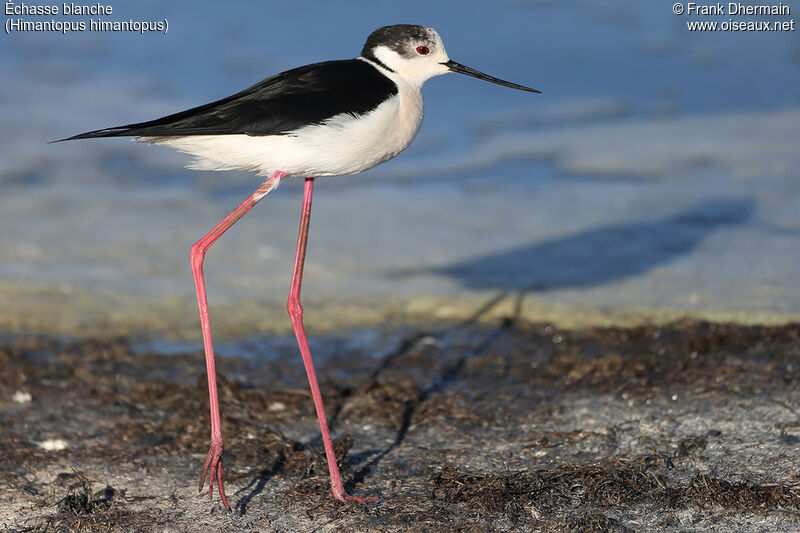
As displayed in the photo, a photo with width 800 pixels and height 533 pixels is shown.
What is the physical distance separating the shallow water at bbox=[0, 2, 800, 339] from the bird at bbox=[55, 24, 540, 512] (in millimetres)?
2393

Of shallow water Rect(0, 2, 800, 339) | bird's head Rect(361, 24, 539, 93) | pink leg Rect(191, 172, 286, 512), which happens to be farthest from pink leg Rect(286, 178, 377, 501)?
shallow water Rect(0, 2, 800, 339)

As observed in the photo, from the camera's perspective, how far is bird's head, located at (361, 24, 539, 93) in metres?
4.94

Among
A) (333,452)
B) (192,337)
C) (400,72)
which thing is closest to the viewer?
(333,452)

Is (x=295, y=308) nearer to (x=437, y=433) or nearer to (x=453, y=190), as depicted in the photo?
(x=437, y=433)

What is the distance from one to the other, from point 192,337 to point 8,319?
4.23ft

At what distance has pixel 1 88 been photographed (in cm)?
1335

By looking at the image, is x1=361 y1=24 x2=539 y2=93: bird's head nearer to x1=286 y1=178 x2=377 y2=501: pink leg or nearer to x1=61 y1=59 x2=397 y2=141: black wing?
x1=61 y1=59 x2=397 y2=141: black wing

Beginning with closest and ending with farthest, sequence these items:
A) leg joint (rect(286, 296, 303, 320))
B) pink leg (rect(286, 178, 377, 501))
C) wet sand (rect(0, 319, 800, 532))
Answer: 1. wet sand (rect(0, 319, 800, 532))
2. pink leg (rect(286, 178, 377, 501))
3. leg joint (rect(286, 296, 303, 320))

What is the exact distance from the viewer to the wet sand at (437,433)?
4.09 metres

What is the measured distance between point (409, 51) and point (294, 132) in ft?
2.92

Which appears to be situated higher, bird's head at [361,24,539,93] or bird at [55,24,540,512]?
bird's head at [361,24,539,93]

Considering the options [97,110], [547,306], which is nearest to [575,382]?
[547,306]

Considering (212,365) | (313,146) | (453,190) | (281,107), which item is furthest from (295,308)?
(453,190)

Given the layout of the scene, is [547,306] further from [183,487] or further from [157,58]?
[157,58]
